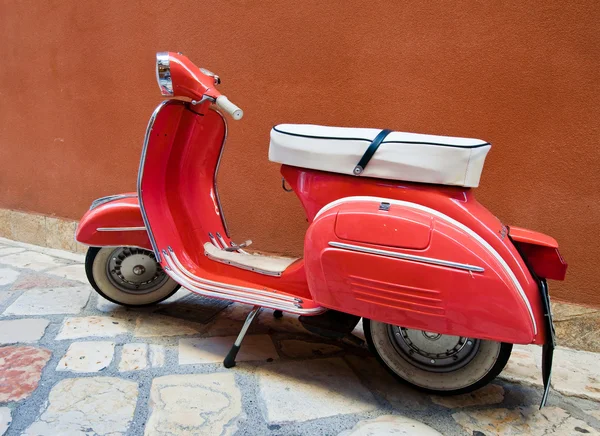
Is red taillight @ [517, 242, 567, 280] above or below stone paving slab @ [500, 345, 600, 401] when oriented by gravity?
above

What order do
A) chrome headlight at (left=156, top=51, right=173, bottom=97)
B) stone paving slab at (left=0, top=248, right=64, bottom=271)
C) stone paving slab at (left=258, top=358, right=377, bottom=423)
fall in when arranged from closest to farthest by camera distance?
stone paving slab at (left=258, top=358, right=377, bottom=423) → chrome headlight at (left=156, top=51, right=173, bottom=97) → stone paving slab at (left=0, top=248, right=64, bottom=271)

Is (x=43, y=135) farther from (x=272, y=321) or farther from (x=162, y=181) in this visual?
(x=272, y=321)

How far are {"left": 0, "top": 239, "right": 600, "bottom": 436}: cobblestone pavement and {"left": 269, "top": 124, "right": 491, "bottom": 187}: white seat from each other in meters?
0.88

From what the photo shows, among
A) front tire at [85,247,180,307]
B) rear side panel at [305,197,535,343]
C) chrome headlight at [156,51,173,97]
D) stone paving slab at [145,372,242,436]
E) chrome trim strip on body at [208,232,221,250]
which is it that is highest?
chrome headlight at [156,51,173,97]

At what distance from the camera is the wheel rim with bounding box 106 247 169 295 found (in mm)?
2219

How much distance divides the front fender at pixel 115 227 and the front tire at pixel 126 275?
0.53 ft

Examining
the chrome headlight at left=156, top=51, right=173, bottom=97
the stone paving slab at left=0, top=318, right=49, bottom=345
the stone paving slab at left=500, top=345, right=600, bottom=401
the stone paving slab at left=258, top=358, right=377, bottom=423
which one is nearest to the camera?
the stone paving slab at left=258, top=358, right=377, bottom=423

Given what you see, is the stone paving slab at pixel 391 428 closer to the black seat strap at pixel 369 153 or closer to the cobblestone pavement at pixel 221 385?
the cobblestone pavement at pixel 221 385

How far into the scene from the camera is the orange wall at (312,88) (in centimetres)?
212

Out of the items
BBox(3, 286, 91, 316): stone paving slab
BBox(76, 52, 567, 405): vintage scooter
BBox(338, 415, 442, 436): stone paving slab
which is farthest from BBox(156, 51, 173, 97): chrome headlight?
BBox(338, 415, 442, 436): stone paving slab

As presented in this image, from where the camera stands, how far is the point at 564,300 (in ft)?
7.30

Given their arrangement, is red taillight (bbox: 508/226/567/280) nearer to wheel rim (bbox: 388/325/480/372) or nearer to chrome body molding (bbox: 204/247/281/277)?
wheel rim (bbox: 388/325/480/372)

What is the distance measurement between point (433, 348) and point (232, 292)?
873mm

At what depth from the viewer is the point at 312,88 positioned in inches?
102
